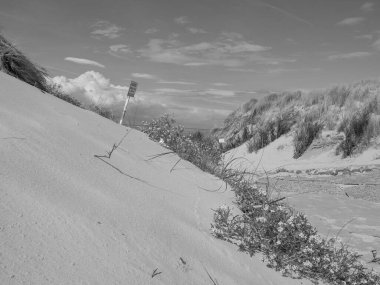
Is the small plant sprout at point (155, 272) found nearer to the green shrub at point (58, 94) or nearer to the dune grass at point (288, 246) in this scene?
the dune grass at point (288, 246)

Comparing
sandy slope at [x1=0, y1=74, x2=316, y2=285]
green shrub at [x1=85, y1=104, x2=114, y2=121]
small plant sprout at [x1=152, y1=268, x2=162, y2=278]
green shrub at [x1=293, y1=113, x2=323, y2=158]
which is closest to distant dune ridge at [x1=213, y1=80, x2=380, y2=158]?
green shrub at [x1=293, y1=113, x2=323, y2=158]

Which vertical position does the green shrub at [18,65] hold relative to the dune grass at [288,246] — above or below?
above

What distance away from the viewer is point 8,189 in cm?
158

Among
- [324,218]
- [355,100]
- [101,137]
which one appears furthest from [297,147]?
[101,137]

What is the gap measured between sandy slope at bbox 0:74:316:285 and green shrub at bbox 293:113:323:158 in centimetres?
1229

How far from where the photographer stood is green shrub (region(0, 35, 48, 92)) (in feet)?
15.7

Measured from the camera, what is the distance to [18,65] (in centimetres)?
502

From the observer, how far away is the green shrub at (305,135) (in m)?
14.9

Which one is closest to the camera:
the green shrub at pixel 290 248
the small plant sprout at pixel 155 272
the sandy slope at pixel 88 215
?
the sandy slope at pixel 88 215

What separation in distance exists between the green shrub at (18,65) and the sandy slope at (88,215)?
1.79m

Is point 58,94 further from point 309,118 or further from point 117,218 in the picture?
point 309,118

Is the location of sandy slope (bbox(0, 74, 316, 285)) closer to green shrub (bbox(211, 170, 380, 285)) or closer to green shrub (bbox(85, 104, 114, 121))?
green shrub (bbox(211, 170, 380, 285))

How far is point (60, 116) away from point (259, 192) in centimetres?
212

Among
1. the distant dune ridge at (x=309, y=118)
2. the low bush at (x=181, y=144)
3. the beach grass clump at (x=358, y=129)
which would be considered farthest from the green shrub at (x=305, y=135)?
the low bush at (x=181, y=144)
